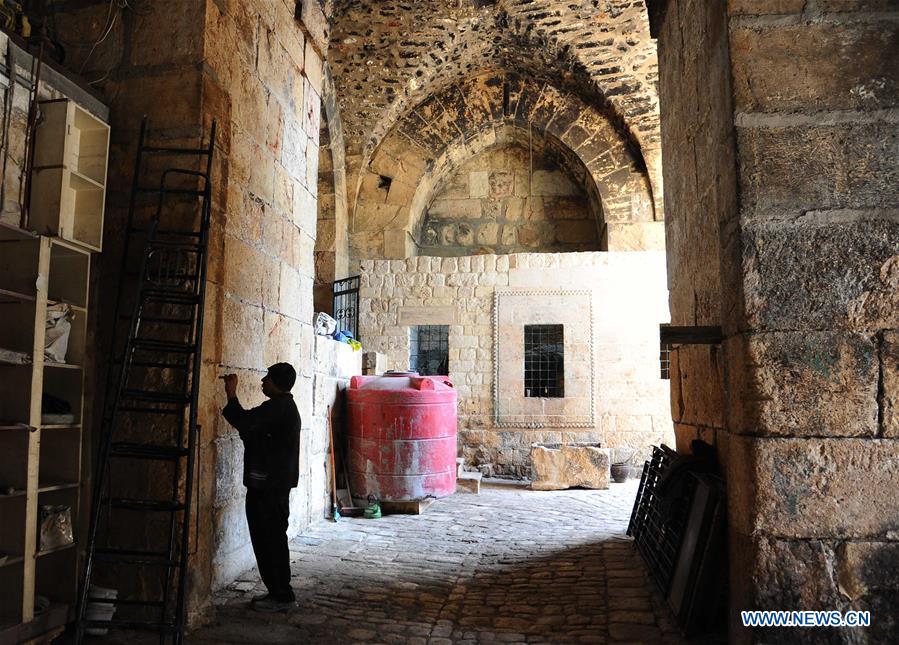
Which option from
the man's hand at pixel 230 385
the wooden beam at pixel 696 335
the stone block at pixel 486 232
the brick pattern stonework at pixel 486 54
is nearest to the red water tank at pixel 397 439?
the man's hand at pixel 230 385

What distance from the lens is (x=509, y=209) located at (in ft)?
42.3

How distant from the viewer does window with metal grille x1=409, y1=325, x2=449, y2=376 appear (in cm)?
1066

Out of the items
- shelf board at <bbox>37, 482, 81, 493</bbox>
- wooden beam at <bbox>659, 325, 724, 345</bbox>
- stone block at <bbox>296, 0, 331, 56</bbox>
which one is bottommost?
shelf board at <bbox>37, 482, 81, 493</bbox>

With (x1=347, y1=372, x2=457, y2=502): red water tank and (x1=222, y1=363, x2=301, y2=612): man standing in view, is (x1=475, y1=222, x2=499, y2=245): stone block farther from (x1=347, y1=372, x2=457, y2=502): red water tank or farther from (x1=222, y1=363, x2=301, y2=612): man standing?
(x1=222, y1=363, x2=301, y2=612): man standing

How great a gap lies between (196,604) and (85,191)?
228 cm

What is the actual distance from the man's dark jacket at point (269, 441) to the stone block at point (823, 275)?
2.54 metres

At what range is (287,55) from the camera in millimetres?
5238

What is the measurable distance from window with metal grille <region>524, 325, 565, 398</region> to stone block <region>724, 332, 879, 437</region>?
7.57 m

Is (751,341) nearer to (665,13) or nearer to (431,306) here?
(665,13)

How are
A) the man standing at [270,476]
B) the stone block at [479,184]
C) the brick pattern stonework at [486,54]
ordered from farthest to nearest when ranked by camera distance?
1. the stone block at [479,184]
2. the brick pattern stonework at [486,54]
3. the man standing at [270,476]

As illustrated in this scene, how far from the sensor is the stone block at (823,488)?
8.84 feet

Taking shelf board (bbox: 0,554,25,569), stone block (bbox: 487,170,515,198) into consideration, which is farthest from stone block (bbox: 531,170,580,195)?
shelf board (bbox: 0,554,25,569)

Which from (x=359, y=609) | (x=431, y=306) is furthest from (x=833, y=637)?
(x=431, y=306)

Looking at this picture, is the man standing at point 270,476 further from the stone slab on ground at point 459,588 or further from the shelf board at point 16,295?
the shelf board at point 16,295
